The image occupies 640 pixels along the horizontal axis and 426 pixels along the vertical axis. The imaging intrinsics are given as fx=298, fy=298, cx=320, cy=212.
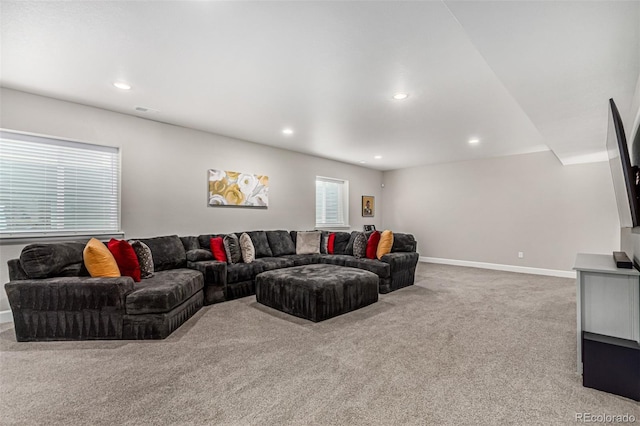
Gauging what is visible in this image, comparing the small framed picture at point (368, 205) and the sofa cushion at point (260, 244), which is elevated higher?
the small framed picture at point (368, 205)

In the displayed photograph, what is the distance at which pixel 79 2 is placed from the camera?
6.33 ft

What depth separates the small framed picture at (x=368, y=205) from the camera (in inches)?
315

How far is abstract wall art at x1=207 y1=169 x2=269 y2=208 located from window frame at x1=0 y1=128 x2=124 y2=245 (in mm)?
1273

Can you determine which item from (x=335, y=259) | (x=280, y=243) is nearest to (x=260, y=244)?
(x=280, y=243)

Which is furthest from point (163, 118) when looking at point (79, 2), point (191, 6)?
point (191, 6)

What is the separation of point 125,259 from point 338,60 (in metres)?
2.88

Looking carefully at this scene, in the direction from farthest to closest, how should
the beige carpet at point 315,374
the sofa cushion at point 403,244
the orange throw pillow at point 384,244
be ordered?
1. the sofa cushion at point 403,244
2. the orange throw pillow at point 384,244
3. the beige carpet at point 315,374

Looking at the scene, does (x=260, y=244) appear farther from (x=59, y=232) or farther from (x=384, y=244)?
(x=59, y=232)

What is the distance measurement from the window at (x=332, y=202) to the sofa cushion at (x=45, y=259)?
4.61m

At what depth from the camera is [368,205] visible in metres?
8.13

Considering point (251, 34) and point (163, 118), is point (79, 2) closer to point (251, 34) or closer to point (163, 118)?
point (251, 34)

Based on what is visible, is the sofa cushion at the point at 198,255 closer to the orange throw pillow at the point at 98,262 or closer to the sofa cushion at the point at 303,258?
the orange throw pillow at the point at 98,262

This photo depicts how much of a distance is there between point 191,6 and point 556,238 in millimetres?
6961

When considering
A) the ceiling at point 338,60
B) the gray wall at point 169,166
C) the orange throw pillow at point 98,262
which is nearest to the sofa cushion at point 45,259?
the orange throw pillow at point 98,262
